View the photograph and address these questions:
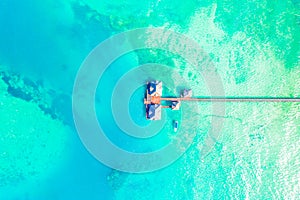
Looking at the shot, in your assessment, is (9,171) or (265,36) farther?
(265,36)

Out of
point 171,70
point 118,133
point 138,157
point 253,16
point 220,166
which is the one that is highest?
point 253,16

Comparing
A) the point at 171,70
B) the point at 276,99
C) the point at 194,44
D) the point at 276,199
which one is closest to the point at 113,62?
the point at 171,70

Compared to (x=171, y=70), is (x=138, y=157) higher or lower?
lower

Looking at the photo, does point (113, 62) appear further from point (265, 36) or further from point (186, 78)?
point (265, 36)

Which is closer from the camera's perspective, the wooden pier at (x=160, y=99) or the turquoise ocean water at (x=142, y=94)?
the turquoise ocean water at (x=142, y=94)

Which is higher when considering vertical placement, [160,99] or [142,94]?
[142,94]

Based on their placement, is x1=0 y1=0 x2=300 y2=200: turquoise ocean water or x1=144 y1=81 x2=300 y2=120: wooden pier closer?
x1=0 y1=0 x2=300 y2=200: turquoise ocean water

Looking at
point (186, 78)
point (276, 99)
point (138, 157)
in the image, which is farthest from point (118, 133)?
point (276, 99)
